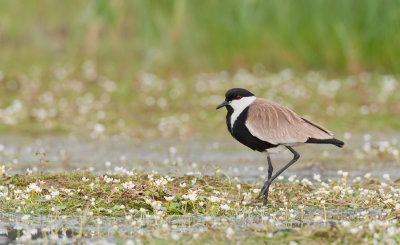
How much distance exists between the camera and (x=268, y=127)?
7695 millimetres

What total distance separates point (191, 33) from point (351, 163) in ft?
22.3

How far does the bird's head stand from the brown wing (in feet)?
0.60

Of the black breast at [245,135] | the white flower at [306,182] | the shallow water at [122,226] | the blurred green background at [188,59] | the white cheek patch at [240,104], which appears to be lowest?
the shallow water at [122,226]

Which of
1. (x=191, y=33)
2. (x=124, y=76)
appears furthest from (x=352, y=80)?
(x=124, y=76)

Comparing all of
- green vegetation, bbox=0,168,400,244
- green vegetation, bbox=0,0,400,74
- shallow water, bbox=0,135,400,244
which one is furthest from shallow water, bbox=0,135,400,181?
green vegetation, bbox=0,0,400,74

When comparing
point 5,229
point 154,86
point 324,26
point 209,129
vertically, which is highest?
point 324,26

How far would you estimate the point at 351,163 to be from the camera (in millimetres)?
10727

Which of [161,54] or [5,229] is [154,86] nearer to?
[161,54]

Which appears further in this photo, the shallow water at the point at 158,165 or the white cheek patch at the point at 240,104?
the white cheek patch at the point at 240,104

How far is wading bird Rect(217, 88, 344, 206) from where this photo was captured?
767 cm

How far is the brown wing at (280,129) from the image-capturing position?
7.66 meters

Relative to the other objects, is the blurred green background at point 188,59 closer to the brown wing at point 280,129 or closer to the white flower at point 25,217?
the brown wing at point 280,129

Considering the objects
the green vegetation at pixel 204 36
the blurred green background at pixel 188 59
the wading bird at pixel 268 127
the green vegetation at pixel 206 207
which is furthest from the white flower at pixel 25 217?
the green vegetation at pixel 204 36

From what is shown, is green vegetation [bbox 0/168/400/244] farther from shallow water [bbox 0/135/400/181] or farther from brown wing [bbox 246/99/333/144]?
shallow water [bbox 0/135/400/181]
